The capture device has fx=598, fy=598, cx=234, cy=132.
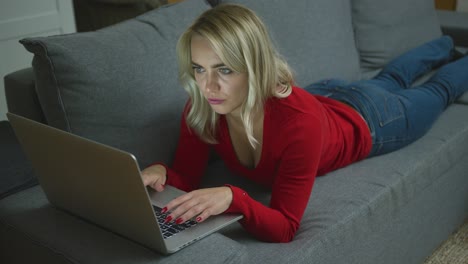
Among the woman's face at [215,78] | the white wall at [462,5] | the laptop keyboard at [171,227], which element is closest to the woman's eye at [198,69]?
the woman's face at [215,78]

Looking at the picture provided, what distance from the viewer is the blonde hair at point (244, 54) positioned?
4.15ft

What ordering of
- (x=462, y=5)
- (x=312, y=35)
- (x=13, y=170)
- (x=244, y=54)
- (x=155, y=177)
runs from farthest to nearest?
(x=462, y=5)
(x=312, y=35)
(x=13, y=170)
(x=155, y=177)
(x=244, y=54)

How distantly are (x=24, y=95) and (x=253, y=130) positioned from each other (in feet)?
1.95

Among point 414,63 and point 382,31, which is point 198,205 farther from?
point 382,31

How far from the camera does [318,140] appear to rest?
1.35 m

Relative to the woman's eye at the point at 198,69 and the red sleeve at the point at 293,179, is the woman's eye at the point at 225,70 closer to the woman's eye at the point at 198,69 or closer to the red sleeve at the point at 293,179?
the woman's eye at the point at 198,69

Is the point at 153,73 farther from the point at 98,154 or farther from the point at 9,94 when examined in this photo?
the point at 98,154

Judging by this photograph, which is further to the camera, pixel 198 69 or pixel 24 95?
A: pixel 24 95

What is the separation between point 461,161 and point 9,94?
1.36 meters

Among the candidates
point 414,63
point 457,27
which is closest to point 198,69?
point 414,63

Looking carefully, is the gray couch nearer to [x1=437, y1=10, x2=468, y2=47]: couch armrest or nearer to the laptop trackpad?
the laptop trackpad

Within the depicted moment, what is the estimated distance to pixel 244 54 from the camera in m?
1.27

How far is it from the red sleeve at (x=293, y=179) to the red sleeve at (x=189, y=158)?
27cm

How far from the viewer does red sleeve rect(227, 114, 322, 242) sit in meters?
1.30
